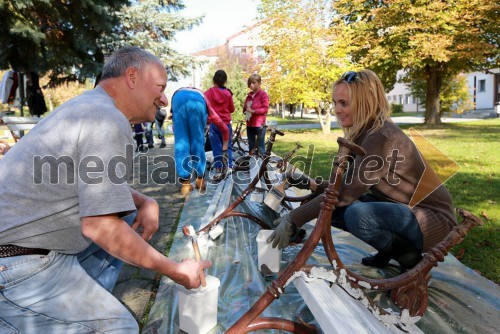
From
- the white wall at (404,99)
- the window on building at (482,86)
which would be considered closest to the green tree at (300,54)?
the window on building at (482,86)

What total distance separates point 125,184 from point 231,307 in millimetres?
1236

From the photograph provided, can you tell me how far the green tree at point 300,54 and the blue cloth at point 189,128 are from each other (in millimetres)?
11482

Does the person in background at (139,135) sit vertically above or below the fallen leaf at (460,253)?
above

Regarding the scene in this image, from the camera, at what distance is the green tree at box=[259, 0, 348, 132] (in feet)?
53.9

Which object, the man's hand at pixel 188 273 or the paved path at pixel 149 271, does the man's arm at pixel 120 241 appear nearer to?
the man's hand at pixel 188 273

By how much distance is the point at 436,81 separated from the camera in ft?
66.9

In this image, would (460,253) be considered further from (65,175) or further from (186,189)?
(186,189)

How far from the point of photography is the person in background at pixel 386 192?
221cm

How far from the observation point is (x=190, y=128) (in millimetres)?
5367

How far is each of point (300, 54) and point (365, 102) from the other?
48.5 feet

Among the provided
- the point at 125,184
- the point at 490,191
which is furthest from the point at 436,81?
the point at 125,184

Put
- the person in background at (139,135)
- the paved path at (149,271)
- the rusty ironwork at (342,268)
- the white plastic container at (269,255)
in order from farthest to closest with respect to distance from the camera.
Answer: the person in background at (139,135)
the white plastic container at (269,255)
the paved path at (149,271)
the rusty ironwork at (342,268)

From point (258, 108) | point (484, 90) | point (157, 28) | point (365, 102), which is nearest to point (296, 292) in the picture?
point (365, 102)

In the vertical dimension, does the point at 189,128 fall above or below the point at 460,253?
above
